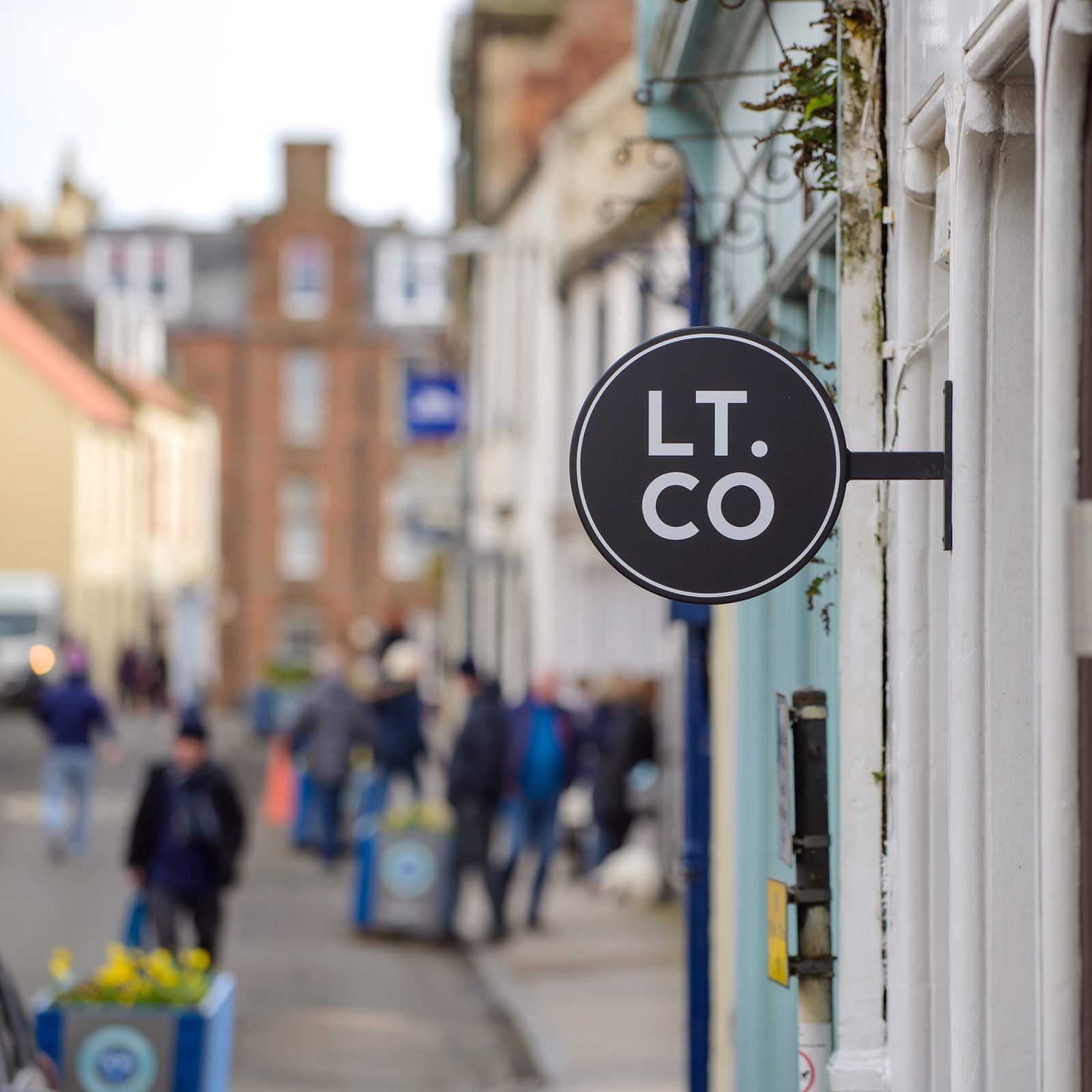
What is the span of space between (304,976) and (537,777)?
277 cm

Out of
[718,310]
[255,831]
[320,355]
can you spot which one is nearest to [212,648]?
[320,355]

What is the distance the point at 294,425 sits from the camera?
54.5 metres

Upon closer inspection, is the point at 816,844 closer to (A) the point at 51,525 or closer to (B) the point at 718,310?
(B) the point at 718,310

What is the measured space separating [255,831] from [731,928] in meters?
14.2

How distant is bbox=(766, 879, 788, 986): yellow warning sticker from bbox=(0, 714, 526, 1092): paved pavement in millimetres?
4905

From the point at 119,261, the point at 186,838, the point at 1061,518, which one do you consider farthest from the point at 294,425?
the point at 1061,518

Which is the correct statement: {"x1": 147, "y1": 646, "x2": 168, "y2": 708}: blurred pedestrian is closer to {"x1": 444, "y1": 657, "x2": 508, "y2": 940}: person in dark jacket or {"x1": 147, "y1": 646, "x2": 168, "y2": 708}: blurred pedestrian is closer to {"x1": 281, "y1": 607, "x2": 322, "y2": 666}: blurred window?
{"x1": 281, "y1": 607, "x2": 322, "y2": 666}: blurred window

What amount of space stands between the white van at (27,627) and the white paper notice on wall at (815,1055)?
3629 centimetres

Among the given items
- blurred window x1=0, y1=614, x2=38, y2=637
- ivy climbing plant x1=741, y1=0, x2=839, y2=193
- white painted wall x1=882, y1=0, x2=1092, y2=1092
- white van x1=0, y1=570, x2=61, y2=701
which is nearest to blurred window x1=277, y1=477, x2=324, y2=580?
white van x1=0, y1=570, x2=61, y2=701

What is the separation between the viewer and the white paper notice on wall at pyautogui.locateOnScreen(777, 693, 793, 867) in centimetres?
483

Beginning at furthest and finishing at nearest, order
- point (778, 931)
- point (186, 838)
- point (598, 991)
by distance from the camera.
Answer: point (598, 991)
point (186, 838)
point (778, 931)

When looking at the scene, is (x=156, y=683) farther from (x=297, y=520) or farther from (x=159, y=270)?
(x=159, y=270)

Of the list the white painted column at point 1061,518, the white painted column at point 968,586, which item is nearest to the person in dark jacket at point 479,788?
the white painted column at point 968,586

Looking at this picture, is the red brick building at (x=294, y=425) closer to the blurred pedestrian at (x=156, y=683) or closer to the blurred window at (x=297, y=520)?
the blurred window at (x=297, y=520)
